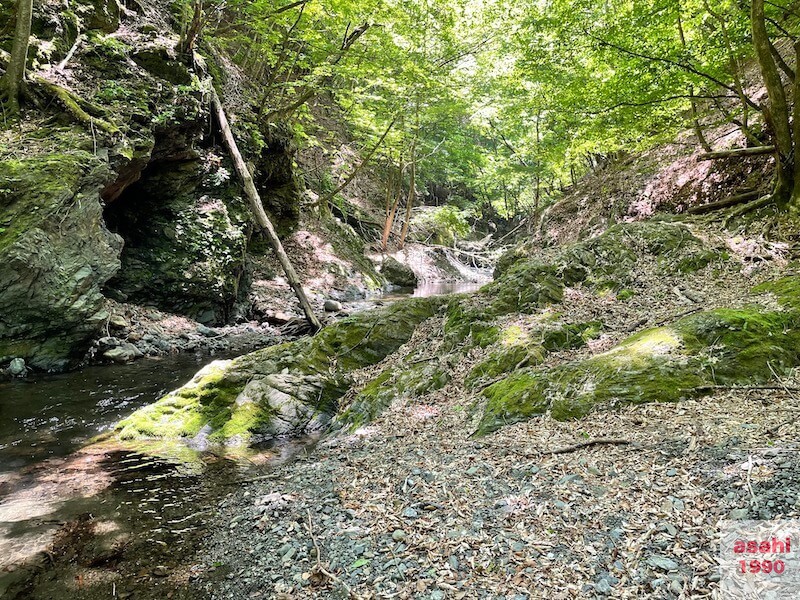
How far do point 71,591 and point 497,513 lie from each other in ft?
10.6

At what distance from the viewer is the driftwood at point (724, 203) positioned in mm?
7883

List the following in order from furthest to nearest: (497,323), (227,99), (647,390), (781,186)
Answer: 1. (227,99)
2. (497,323)
3. (781,186)
4. (647,390)

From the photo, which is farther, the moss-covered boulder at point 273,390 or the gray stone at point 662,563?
the moss-covered boulder at point 273,390

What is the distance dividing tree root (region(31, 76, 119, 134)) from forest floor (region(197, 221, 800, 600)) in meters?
9.69

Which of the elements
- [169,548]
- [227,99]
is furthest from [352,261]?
[169,548]

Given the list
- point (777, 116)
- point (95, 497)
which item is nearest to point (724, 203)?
point (777, 116)

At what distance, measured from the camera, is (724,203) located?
833 centimetres

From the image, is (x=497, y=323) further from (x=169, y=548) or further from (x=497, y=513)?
(x=169, y=548)

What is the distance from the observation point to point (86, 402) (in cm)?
775

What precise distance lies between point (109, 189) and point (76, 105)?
1.94 meters

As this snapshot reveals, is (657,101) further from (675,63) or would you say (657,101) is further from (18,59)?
(18,59)

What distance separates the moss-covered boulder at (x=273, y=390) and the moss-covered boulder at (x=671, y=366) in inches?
127

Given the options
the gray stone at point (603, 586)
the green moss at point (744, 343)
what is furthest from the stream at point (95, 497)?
the green moss at point (744, 343)

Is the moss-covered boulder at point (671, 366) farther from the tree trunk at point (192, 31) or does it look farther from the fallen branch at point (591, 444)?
the tree trunk at point (192, 31)
